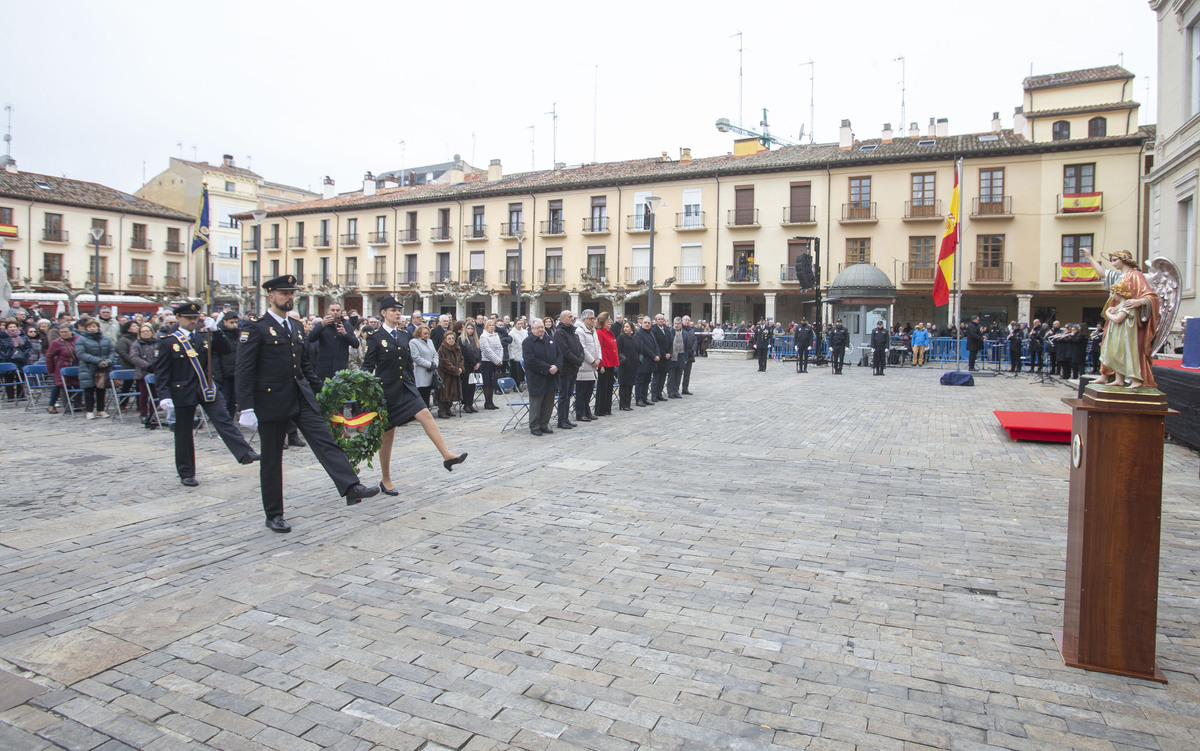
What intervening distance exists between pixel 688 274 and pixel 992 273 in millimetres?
15776

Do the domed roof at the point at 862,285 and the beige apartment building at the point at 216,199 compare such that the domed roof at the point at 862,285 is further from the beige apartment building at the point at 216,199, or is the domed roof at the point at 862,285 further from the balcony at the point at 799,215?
the beige apartment building at the point at 216,199

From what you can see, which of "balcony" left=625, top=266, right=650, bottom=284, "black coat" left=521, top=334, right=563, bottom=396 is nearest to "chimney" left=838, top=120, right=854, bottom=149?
"balcony" left=625, top=266, right=650, bottom=284

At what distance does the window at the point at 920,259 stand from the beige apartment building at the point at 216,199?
4818 centimetres

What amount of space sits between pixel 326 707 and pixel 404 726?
1.25ft

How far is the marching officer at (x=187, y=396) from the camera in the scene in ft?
22.8

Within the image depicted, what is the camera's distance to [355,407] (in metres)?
6.55

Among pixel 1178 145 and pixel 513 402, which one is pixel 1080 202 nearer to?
pixel 1178 145

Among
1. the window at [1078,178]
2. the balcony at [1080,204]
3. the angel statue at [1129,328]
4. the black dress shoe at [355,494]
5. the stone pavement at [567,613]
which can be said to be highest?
the window at [1078,178]

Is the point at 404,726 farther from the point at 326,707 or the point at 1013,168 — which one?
the point at 1013,168

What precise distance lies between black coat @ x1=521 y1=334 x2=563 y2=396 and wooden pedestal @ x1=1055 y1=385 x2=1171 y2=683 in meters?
7.48

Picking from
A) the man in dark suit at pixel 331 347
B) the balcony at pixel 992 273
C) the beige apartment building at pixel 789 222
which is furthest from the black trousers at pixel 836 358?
the balcony at pixel 992 273

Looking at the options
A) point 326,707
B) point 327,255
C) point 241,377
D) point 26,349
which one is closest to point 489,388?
point 241,377

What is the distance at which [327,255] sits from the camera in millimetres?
54594

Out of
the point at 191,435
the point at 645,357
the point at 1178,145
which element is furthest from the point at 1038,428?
the point at 1178,145
